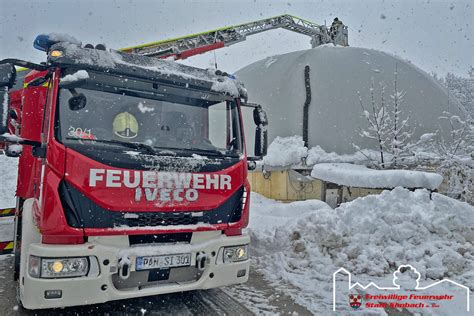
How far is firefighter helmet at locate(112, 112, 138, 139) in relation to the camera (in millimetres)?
3789

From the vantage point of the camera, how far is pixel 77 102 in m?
3.62

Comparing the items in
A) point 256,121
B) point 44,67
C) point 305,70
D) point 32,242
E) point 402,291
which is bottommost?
point 402,291

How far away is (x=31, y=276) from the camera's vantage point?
3.17m

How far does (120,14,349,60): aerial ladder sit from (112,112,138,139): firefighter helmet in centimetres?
767

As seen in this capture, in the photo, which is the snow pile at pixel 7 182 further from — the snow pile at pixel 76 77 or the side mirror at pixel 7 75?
the snow pile at pixel 76 77

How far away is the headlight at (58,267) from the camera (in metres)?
3.12

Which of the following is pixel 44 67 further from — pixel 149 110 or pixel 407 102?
pixel 407 102

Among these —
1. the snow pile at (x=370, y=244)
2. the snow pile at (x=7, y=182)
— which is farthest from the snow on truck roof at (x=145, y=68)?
the snow pile at (x=7, y=182)

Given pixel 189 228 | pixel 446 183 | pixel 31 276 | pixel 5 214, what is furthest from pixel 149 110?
pixel 446 183

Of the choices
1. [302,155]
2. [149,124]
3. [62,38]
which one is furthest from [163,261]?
[302,155]

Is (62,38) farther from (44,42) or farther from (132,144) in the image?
(132,144)

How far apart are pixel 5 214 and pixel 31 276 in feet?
9.48

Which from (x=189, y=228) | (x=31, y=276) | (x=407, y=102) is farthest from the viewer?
(x=407, y=102)

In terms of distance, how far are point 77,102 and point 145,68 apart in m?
0.80
